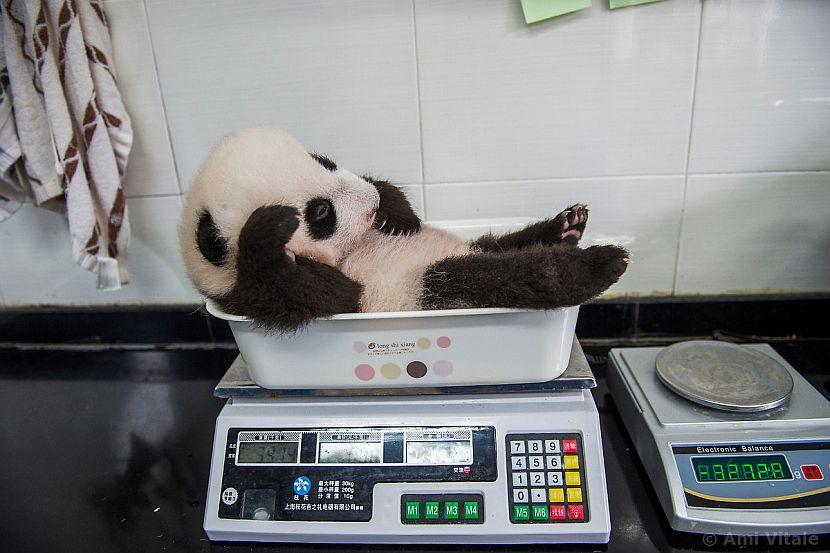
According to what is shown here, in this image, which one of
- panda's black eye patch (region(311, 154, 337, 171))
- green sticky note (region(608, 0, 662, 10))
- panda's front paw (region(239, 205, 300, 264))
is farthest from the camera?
green sticky note (region(608, 0, 662, 10))

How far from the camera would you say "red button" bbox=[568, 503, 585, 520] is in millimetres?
544

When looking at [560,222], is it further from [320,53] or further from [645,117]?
[320,53]

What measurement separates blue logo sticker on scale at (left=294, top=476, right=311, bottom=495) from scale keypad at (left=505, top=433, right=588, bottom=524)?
21 centimetres

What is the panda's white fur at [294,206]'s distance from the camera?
0.53 meters

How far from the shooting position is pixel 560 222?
2.10ft

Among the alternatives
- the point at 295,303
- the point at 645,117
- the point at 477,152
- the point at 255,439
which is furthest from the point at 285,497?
the point at 645,117

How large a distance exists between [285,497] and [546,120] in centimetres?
63

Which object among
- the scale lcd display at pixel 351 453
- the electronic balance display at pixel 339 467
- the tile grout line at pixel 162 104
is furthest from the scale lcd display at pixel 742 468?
the tile grout line at pixel 162 104

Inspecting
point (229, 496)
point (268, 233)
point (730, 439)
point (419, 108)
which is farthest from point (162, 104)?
point (730, 439)

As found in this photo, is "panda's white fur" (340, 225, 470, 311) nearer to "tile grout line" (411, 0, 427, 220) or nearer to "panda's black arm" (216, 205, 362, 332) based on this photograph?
"panda's black arm" (216, 205, 362, 332)

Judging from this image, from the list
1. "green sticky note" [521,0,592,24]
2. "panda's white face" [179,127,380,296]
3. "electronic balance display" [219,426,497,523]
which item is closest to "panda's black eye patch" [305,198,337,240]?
"panda's white face" [179,127,380,296]

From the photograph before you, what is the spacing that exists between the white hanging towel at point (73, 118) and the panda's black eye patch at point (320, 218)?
441 millimetres

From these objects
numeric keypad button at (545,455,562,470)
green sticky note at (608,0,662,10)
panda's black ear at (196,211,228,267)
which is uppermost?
green sticky note at (608,0,662,10)

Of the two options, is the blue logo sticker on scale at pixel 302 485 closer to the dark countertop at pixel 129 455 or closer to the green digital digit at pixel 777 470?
the dark countertop at pixel 129 455
